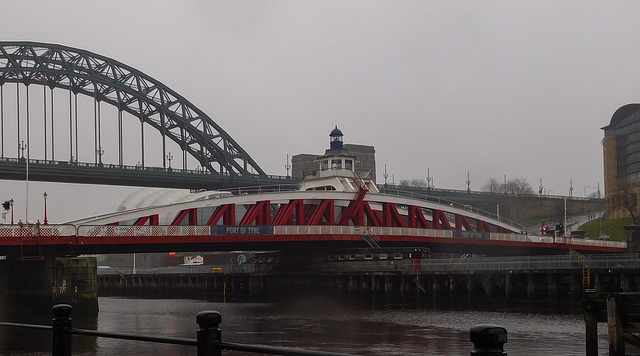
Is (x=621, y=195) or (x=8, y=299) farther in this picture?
(x=621, y=195)

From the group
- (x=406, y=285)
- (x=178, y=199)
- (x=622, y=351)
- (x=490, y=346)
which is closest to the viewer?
(x=490, y=346)

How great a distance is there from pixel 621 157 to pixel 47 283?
418 ft

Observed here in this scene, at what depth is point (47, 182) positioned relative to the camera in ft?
438

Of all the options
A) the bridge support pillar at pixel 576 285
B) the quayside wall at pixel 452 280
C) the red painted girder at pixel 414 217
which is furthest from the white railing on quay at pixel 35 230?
the red painted girder at pixel 414 217

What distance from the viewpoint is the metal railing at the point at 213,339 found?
663 centimetres

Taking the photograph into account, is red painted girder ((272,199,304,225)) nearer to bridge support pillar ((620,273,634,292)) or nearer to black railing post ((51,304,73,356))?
bridge support pillar ((620,273,634,292))

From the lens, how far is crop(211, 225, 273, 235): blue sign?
70.3 metres

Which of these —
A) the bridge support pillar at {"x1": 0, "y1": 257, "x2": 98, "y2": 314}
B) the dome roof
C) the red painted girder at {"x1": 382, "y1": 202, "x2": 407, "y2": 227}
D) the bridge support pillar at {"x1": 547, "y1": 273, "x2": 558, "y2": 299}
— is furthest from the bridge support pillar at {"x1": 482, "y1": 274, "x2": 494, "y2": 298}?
the dome roof

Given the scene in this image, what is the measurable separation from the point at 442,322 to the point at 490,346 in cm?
4507

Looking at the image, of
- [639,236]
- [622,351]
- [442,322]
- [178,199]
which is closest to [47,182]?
[178,199]

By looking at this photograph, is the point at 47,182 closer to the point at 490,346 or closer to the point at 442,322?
the point at 442,322

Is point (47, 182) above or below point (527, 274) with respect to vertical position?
above

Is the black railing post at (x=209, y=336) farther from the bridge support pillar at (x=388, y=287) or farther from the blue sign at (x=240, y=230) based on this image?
the bridge support pillar at (x=388, y=287)

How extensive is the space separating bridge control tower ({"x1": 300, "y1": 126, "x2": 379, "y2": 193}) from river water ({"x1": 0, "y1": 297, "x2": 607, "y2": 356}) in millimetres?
25107
